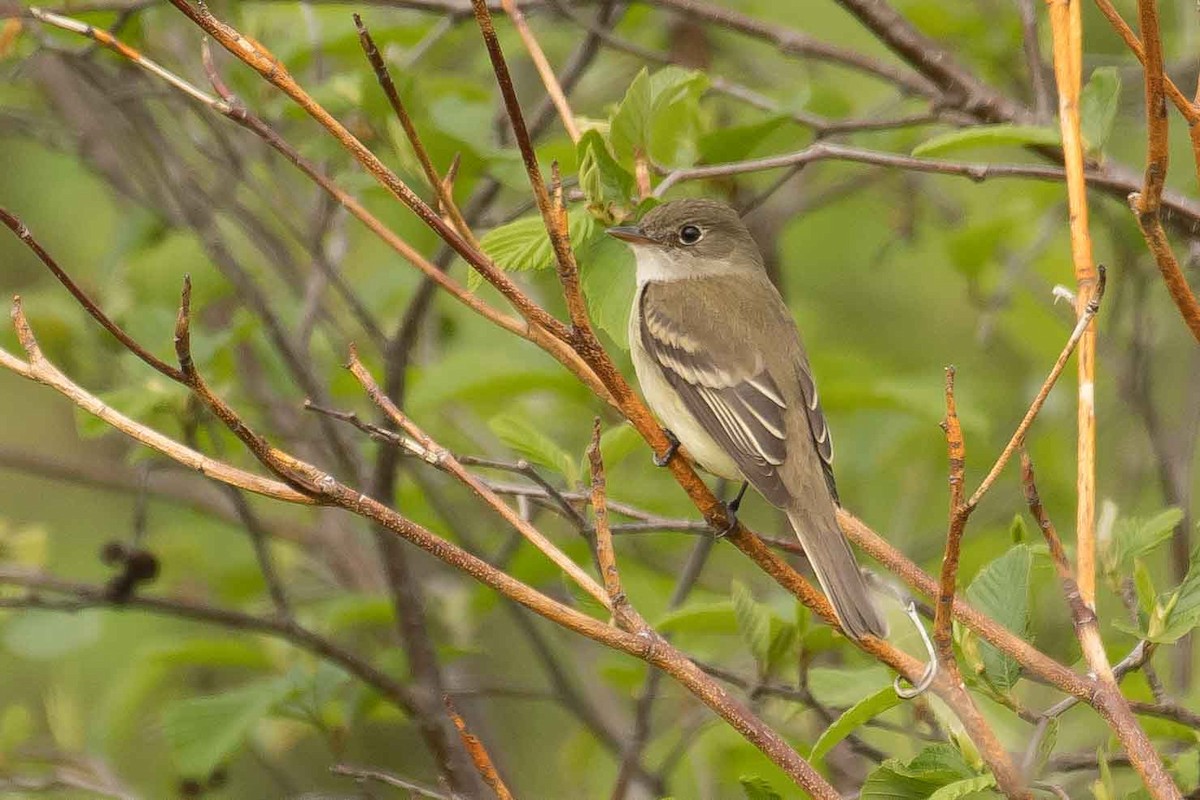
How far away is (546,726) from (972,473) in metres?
2.57

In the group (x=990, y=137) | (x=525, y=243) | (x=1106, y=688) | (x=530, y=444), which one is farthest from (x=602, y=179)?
(x=1106, y=688)

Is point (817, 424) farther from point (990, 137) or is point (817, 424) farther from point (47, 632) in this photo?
point (47, 632)

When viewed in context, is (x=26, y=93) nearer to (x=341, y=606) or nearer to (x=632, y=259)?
(x=341, y=606)

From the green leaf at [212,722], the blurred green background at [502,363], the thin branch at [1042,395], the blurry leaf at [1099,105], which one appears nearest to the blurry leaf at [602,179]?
the blurred green background at [502,363]

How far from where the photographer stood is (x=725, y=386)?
4098 mm

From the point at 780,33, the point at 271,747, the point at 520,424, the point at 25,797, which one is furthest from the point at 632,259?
the point at 271,747

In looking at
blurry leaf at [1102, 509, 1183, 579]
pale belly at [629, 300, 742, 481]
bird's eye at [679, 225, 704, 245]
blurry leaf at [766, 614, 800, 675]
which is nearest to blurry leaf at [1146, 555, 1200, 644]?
blurry leaf at [1102, 509, 1183, 579]

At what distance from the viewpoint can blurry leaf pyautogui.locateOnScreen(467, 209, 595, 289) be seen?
115 inches

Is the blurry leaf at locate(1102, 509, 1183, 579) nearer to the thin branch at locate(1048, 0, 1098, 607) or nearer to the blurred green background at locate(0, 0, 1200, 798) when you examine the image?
the blurred green background at locate(0, 0, 1200, 798)

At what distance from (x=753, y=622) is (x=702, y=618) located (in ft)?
0.97

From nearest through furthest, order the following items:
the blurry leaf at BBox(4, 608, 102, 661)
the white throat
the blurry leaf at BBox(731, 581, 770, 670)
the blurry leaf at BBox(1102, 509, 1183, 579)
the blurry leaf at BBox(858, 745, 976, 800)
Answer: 1. the blurry leaf at BBox(858, 745, 976, 800)
2. the blurry leaf at BBox(1102, 509, 1183, 579)
3. the blurry leaf at BBox(731, 581, 770, 670)
4. the blurry leaf at BBox(4, 608, 102, 661)
5. the white throat

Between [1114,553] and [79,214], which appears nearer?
[1114,553]

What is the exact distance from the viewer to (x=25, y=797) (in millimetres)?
4691

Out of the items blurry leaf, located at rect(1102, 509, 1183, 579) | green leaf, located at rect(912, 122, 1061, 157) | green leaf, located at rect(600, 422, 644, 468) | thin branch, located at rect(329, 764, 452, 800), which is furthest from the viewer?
green leaf, located at rect(600, 422, 644, 468)
